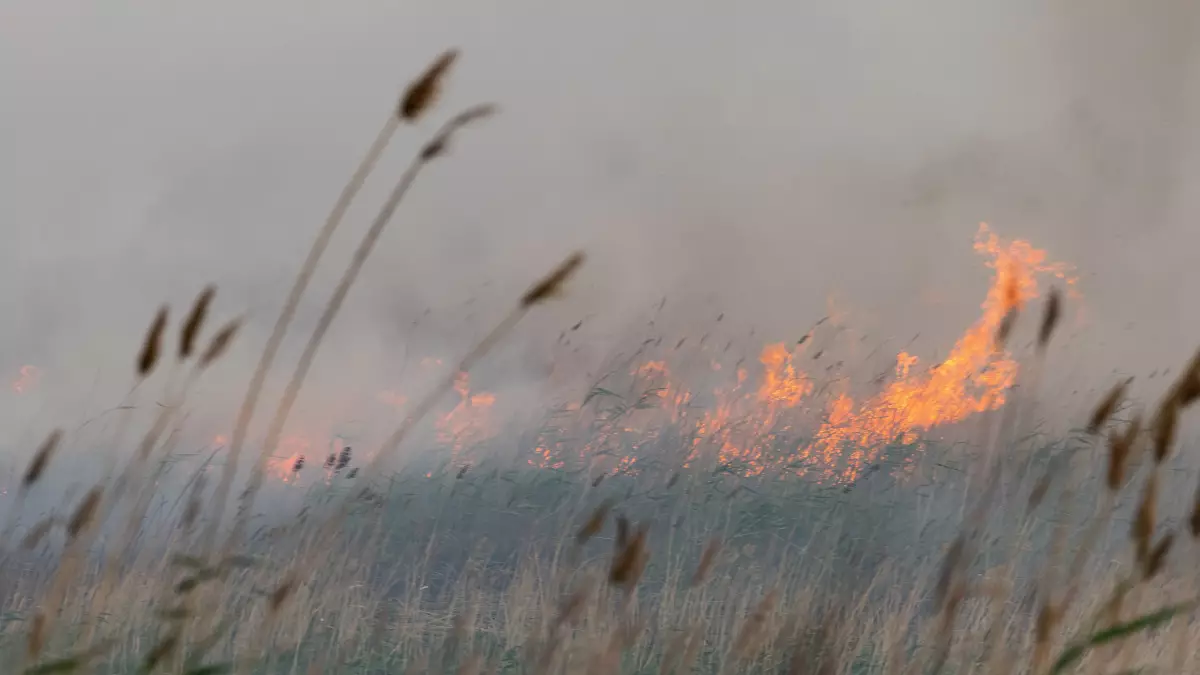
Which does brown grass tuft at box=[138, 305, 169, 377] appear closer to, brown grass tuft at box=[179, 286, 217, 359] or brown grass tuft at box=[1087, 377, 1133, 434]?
brown grass tuft at box=[179, 286, 217, 359]

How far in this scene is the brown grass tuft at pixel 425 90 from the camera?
746mm

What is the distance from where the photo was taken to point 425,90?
75 centimetres

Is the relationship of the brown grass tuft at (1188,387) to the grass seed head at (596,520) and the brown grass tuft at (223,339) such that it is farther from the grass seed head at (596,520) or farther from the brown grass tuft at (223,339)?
the brown grass tuft at (223,339)

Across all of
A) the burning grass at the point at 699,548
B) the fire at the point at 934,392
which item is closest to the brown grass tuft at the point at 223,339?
the burning grass at the point at 699,548

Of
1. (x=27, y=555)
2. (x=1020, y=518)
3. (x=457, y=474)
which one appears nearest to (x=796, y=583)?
(x=1020, y=518)

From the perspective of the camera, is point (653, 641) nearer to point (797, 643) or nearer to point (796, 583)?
point (796, 583)

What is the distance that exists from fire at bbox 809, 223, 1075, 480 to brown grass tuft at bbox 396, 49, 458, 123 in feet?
5.05

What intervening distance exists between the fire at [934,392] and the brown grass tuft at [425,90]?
5.05ft

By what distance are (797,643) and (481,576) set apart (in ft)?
3.24

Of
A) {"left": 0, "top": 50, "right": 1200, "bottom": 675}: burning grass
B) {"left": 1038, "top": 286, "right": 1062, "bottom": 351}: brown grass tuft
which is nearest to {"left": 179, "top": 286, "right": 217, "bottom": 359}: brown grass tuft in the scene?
{"left": 0, "top": 50, "right": 1200, "bottom": 675}: burning grass

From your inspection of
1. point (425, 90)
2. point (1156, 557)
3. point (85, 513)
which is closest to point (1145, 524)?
point (1156, 557)

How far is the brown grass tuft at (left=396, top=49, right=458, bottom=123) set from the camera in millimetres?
746

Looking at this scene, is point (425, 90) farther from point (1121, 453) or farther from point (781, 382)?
point (781, 382)

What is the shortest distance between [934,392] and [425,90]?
1710 millimetres
